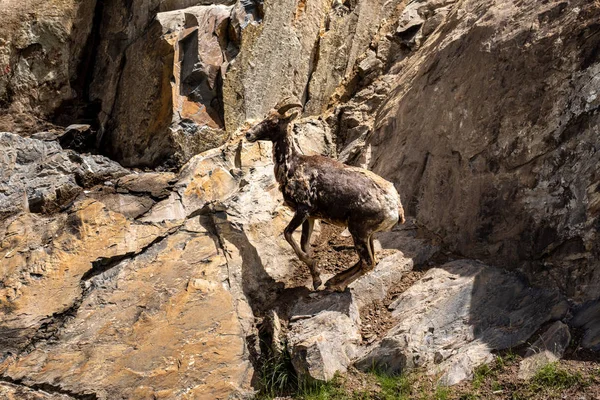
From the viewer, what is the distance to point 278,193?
10359 mm

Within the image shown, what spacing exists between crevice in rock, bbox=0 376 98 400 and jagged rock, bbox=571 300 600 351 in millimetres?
5350

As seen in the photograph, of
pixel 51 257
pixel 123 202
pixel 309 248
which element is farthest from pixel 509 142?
pixel 51 257

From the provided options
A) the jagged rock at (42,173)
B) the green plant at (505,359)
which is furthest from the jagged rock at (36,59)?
the green plant at (505,359)

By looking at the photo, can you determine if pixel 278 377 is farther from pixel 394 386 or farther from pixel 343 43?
pixel 343 43

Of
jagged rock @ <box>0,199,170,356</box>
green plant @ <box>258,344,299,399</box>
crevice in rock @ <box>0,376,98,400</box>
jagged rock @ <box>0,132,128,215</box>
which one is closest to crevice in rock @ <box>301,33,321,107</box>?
jagged rock @ <box>0,132,128,215</box>

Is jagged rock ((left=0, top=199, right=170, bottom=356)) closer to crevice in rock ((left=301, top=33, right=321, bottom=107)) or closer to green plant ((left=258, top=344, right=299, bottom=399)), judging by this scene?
green plant ((left=258, top=344, right=299, bottom=399))

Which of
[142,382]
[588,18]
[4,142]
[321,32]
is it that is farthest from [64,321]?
[588,18]

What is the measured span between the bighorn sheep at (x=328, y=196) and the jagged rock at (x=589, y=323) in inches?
88.0

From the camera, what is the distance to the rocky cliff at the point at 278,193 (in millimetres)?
8492

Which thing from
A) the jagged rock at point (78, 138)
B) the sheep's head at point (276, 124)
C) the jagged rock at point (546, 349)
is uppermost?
the sheep's head at point (276, 124)

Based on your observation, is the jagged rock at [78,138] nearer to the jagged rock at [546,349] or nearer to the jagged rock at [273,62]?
the jagged rock at [273,62]

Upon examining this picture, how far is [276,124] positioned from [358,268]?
7.14ft

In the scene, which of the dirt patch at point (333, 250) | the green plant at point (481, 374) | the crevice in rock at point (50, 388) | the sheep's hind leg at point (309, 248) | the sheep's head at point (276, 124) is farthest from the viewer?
the dirt patch at point (333, 250)

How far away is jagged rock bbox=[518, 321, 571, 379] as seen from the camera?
25.6 ft
